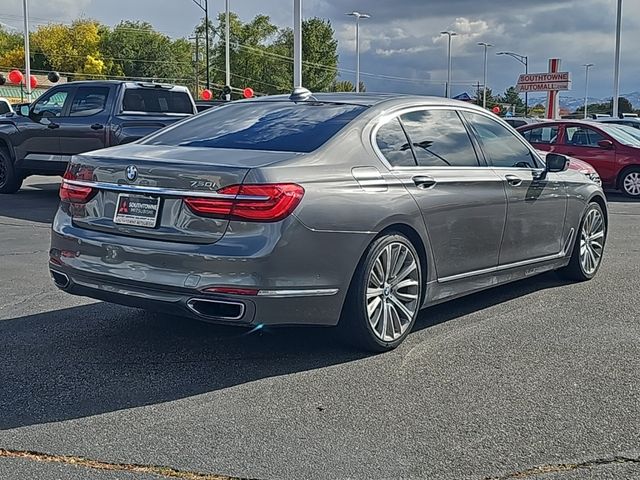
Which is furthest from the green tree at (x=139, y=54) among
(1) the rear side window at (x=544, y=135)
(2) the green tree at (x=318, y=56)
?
(1) the rear side window at (x=544, y=135)

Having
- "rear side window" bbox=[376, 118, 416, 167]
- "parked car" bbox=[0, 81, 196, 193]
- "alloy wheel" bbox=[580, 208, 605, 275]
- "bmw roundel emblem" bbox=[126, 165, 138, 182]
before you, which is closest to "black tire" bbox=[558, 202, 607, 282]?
"alloy wheel" bbox=[580, 208, 605, 275]

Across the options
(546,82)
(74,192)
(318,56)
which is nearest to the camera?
(74,192)

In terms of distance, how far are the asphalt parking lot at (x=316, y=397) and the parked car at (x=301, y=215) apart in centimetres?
37

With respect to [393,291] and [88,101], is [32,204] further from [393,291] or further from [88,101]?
[393,291]

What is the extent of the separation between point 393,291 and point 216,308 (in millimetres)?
1220

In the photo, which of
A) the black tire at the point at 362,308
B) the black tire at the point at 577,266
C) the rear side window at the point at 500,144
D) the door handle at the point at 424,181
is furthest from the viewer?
the black tire at the point at 577,266

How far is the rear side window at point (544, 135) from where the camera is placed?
1711 cm

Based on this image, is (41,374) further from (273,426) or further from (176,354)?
(273,426)

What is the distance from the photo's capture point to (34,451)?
3656mm

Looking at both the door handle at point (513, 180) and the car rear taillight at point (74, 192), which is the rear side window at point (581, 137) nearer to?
the door handle at point (513, 180)

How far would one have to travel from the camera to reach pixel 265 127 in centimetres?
540

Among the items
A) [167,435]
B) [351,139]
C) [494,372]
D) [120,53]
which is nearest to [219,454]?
[167,435]

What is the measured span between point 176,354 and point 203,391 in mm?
689

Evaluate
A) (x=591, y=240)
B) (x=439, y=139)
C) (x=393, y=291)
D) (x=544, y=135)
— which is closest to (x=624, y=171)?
(x=544, y=135)
